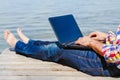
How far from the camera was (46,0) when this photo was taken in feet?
57.0

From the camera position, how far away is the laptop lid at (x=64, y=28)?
3939 millimetres

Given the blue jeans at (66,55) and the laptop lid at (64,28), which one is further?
the laptop lid at (64,28)

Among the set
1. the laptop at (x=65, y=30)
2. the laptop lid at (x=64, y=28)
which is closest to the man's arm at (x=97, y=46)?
the laptop at (x=65, y=30)

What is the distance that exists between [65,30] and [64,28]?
0.02m

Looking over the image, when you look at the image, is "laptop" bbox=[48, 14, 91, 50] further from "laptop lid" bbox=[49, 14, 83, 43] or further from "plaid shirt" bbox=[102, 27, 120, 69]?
"plaid shirt" bbox=[102, 27, 120, 69]

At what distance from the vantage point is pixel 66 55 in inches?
148

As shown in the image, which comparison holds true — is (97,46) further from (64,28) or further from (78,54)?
(64,28)

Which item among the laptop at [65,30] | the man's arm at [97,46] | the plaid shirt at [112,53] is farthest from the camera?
the laptop at [65,30]

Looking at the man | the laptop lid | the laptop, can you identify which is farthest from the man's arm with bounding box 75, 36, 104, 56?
the laptop lid

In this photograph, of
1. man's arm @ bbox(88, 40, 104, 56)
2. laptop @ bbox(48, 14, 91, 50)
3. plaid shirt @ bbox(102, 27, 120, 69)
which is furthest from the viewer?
laptop @ bbox(48, 14, 91, 50)

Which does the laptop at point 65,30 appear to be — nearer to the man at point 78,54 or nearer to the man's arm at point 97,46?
the man at point 78,54

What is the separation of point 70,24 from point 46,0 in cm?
1332

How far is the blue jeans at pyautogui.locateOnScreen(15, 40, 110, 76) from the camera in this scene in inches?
137

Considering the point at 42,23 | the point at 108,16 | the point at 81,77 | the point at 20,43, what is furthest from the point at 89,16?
the point at 81,77
